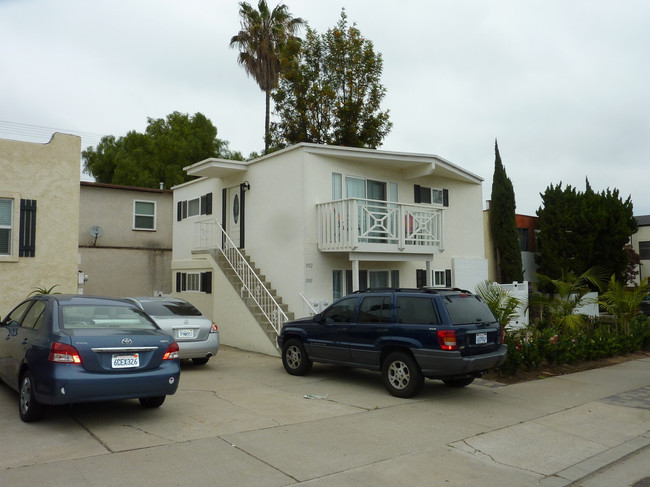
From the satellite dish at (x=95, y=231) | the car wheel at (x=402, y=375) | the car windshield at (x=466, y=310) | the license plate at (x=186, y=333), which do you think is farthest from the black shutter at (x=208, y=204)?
the car windshield at (x=466, y=310)

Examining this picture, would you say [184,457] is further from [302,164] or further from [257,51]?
[257,51]

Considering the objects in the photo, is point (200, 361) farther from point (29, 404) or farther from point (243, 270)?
point (29, 404)

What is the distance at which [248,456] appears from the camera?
559 cm

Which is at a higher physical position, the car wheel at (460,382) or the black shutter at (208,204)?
the black shutter at (208,204)

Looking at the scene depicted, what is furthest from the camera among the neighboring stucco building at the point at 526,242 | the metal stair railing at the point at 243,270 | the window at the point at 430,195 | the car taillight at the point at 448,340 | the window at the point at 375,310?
the neighboring stucco building at the point at 526,242

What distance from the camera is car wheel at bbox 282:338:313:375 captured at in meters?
10.2

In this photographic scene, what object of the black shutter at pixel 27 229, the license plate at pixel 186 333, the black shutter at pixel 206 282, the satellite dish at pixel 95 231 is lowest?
the license plate at pixel 186 333

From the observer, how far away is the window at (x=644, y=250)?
38.2 meters

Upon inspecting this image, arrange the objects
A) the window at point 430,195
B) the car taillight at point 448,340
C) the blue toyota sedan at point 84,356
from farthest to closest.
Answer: the window at point 430,195 < the car taillight at point 448,340 < the blue toyota sedan at point 84,356

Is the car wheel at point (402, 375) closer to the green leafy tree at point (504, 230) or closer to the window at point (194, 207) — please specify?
the window at point (194, 207)

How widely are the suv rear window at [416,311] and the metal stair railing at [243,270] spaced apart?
486 cm

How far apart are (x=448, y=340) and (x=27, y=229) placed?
9825 mm

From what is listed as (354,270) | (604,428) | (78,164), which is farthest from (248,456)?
(78,164)

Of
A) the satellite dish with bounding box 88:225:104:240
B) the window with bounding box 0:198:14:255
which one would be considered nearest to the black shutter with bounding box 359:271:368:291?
the window with bounding box 0:198:14:255
